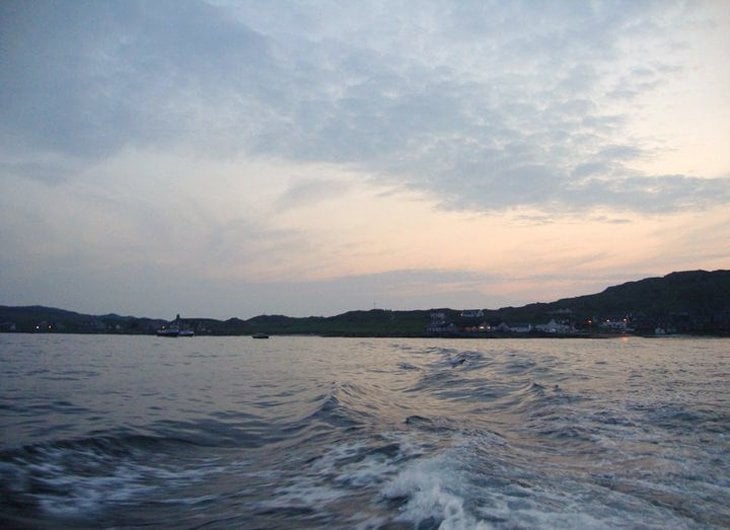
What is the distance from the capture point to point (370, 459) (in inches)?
382

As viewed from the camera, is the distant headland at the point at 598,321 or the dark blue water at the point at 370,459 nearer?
the dark blue water at the point at 370,459

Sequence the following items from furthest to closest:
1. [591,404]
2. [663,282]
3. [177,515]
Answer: [663,282] → [591,404] → [177,515]

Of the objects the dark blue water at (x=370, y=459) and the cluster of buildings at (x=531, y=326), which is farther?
the cluster of buildings at (x=531, y=326)

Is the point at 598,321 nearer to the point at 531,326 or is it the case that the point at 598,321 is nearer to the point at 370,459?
the point at 531,326

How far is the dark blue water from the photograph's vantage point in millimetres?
6520

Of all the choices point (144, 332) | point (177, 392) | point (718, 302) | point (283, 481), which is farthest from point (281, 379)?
point (144, 332)

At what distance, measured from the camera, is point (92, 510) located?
23.3 ft

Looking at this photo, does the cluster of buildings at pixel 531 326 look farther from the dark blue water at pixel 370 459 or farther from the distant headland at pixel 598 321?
the dark blue water at pixel 370 459

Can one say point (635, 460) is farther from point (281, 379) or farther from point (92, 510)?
point (281, 379)

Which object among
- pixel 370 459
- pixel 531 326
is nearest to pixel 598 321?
pixel 531 326

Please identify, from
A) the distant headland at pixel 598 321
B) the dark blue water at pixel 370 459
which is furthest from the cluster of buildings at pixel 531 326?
the dark blue water at pixel 370 459

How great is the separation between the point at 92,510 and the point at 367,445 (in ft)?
18.9

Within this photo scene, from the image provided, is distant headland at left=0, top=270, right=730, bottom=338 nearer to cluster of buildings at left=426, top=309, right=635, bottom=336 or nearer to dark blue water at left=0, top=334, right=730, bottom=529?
cluster of buildings at left=426, top=309, right=635, bottom=336

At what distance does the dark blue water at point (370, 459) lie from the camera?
6.52 m
